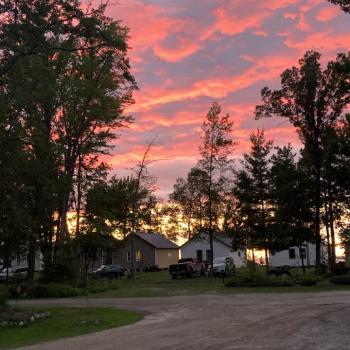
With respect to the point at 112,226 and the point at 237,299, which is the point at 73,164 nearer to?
the point at 112,226

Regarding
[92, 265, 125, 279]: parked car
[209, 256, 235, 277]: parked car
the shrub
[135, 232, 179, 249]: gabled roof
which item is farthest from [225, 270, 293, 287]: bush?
[135, 232, 179, 249]: gabled roof

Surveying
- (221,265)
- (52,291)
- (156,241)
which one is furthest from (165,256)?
(52,291)

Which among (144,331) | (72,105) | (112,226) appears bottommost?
(144,331)

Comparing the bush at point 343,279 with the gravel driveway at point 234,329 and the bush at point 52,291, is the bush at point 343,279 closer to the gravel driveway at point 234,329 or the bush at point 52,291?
the gravel driveway at point 234,329

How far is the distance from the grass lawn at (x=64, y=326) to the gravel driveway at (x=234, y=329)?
2.86 ft

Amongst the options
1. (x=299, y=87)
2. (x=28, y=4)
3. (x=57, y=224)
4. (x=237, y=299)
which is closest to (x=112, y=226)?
(x=57, y=224)

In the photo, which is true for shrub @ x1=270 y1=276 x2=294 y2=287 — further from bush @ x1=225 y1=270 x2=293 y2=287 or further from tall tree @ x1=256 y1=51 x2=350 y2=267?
tall tree @ x1=256 y1=51 x2=350 y2=267

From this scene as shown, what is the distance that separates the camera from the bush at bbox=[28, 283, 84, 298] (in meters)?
34.2

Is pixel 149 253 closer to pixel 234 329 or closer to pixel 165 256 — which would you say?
pixel 165 256

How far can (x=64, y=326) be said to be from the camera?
1838cm

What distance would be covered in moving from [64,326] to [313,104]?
30265mm

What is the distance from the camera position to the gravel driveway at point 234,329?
1223cm

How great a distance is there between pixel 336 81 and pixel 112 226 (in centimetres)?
2288

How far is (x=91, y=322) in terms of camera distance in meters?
18.3
